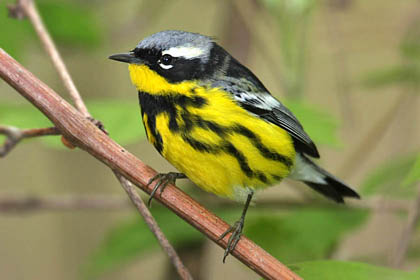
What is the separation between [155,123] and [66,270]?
319cm

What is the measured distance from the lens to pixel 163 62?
197 cm

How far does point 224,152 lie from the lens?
189 cm

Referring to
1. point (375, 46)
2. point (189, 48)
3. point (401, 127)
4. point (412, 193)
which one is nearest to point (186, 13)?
point (375, 46)

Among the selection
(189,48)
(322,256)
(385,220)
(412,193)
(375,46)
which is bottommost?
(385,220)

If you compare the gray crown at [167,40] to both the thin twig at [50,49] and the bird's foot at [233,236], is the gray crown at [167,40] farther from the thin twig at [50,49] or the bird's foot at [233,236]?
the bird's foot at [233,236]

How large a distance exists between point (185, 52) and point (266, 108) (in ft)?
1.11

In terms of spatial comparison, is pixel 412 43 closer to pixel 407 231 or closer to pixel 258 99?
pixel 258 99

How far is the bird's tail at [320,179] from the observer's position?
7.91ft

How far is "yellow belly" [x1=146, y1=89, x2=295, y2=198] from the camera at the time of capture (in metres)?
1.86

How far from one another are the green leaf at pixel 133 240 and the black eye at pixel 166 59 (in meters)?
1.16

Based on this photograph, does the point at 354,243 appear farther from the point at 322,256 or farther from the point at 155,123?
the point at 155,123

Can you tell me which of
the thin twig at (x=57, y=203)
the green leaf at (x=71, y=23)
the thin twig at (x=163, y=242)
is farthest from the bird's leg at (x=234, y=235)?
the green leaf at (x=71, y=23)

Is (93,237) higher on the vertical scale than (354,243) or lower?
lower

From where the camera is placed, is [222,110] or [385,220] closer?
[222,110]
